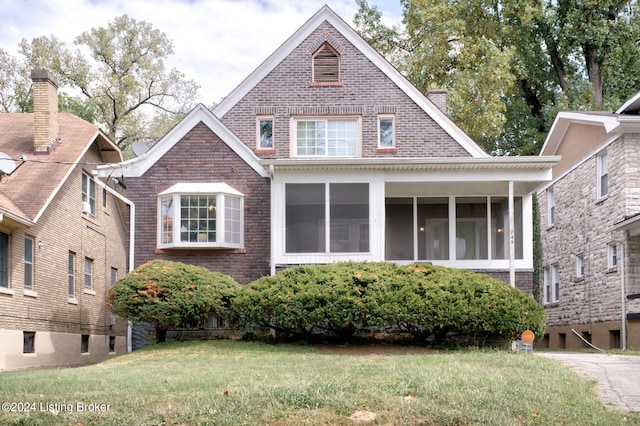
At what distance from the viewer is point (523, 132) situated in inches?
1292

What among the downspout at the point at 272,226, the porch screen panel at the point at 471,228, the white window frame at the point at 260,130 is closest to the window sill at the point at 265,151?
the white window frame at the point at 260,130

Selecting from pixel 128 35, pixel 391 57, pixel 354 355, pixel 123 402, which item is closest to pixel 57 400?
pixel 123 402

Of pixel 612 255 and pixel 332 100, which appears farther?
pixel 332 100

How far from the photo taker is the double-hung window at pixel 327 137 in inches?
835

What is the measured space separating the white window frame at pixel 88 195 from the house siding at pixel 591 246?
14.3 meters

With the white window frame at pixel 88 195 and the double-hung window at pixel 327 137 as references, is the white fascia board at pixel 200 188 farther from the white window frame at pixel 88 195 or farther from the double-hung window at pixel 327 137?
the white window frame at pixel 88 195

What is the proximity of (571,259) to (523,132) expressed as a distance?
10531mm

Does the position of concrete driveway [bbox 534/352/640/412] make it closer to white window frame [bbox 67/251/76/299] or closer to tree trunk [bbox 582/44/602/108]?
white window frame [bbox 67/251/76/299]

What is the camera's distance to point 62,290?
68.6 ft

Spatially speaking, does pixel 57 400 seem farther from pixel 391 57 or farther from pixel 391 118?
pixel 391 57

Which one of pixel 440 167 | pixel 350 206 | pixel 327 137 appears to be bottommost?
pixel 350 206

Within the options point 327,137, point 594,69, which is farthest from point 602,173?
point 594,69

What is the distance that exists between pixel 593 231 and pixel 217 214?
34.0 feet

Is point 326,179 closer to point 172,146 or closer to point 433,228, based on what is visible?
point 433,228
